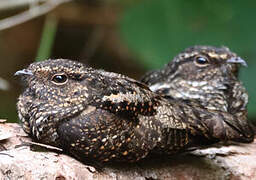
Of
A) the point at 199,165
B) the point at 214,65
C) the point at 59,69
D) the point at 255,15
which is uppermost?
the point at 255,15

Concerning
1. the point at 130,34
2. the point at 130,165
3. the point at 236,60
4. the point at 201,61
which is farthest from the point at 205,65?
the point at 130,34

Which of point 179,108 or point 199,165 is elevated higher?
point 179,108

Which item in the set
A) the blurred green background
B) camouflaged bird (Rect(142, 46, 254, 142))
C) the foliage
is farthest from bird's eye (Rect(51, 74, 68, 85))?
the foliage

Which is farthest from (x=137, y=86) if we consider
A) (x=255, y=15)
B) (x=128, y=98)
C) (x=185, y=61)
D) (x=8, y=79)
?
(x=8, y=79)

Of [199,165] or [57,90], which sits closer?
[57,90]

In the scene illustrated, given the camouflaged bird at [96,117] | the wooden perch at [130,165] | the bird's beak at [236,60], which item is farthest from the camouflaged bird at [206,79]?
the camouflaged bird at [96,117]

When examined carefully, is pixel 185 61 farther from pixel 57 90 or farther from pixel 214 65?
pixel 57 90
